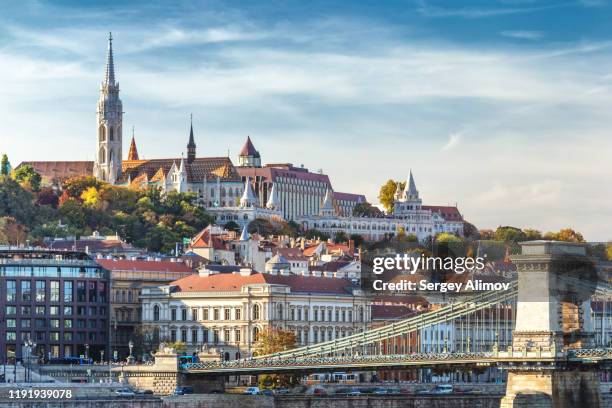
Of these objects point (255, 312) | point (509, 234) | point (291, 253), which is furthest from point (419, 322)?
point (509, 234)

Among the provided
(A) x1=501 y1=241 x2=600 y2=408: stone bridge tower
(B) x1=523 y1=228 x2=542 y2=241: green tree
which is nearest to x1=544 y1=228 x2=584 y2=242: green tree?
(B) x1=523 y1=228 x2=542 y2=241: green tree

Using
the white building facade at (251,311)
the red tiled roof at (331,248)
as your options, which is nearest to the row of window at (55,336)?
the white building facade at (251,311)

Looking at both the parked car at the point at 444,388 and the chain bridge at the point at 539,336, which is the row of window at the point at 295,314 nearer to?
the parked car at the point at 444,388

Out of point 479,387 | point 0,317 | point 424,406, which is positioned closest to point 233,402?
point 424,406

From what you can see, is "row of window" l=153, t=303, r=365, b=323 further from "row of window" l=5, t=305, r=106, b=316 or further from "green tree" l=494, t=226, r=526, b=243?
"green tree" l=494, t=226, r=526, b=243

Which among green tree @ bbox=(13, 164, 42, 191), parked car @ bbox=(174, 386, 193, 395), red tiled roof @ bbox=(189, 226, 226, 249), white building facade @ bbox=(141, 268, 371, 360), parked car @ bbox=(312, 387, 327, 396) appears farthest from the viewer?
green tree @ bbox=(13, 164, 42, 191)

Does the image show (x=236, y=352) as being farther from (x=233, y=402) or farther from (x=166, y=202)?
(x=166, y=202)

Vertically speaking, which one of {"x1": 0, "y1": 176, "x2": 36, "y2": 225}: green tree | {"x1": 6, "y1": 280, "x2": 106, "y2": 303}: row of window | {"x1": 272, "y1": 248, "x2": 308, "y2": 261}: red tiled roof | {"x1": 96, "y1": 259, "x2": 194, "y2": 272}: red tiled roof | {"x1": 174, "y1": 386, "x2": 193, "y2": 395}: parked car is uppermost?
{"x1": 0, "y1": 176, "x2": 36, "y2": 225}: green tree

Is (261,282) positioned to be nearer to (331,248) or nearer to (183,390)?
(183,390)
